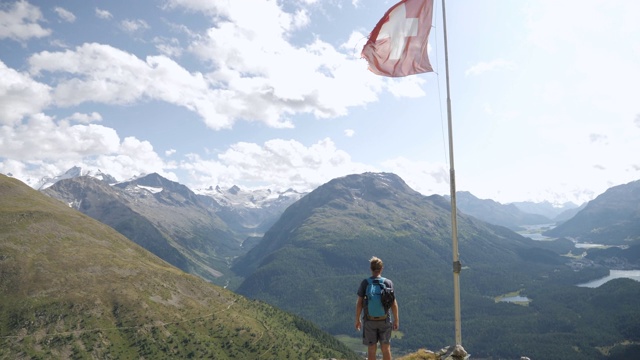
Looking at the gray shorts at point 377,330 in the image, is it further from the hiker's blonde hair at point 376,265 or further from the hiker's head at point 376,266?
the hiker's blonde hair at point 376,265

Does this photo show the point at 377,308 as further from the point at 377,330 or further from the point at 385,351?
the point at 385,351

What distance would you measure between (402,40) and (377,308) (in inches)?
728

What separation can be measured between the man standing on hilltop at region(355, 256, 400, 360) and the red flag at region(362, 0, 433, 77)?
15.3 meters

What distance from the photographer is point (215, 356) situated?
656 ft

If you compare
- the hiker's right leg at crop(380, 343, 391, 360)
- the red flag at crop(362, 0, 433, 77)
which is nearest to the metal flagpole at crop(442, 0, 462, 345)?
the red flag at crop(362, 0, 433, 77)

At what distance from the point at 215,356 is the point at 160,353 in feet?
85.1

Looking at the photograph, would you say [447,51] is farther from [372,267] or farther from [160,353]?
[160,353]

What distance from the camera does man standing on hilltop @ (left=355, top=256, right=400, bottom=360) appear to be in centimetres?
1880

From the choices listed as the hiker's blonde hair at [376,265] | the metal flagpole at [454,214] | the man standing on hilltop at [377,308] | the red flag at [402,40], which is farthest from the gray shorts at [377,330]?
the red flag at [402,40]

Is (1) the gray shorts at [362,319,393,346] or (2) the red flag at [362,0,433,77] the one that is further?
(2) the red flag at [362,0,433,77]

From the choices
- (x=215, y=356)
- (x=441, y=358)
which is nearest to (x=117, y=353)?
(x=215, y=356)

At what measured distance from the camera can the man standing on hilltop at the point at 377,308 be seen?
1880cm

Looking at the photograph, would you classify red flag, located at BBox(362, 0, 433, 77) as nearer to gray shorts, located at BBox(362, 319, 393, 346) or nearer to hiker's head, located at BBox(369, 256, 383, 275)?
hiker's head, located at BBox(369, 256, 383, 275)

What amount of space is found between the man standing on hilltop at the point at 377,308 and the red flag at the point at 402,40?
15342mm
